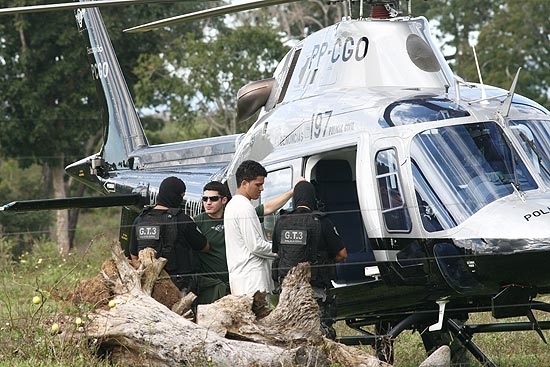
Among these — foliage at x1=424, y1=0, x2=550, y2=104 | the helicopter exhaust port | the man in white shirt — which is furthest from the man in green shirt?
foliage at x1=424, y1=0, x2=550, y2=104

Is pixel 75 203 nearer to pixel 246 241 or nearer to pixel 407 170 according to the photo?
pixel 246 241

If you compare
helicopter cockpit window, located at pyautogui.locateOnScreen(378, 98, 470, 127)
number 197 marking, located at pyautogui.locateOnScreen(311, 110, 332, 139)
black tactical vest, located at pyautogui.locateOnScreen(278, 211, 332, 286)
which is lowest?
black tactical vest, located at pyautogui.locateOnScreen(278, 211, 332, 286)

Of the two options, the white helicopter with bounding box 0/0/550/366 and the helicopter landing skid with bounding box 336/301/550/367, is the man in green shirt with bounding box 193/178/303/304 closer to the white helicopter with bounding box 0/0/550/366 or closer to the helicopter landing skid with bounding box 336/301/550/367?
the white helicopter with bounding box 0/0/550/366

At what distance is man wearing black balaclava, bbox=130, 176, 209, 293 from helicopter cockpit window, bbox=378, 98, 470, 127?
1.71 meters

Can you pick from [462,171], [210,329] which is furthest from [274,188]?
[210,329]

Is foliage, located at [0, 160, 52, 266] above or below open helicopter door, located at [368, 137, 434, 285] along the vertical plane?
above

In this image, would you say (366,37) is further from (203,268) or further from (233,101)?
(233,101)

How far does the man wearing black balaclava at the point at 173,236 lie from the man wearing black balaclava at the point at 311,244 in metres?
0.76

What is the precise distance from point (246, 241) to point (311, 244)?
1.70 feet

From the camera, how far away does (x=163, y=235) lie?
30.0 ft

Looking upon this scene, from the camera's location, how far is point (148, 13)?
30641mm

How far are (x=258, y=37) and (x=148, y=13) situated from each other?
9.58 ft

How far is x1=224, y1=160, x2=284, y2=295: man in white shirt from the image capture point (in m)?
8.88

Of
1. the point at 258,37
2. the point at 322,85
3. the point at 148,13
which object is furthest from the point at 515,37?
the point at 322,85
